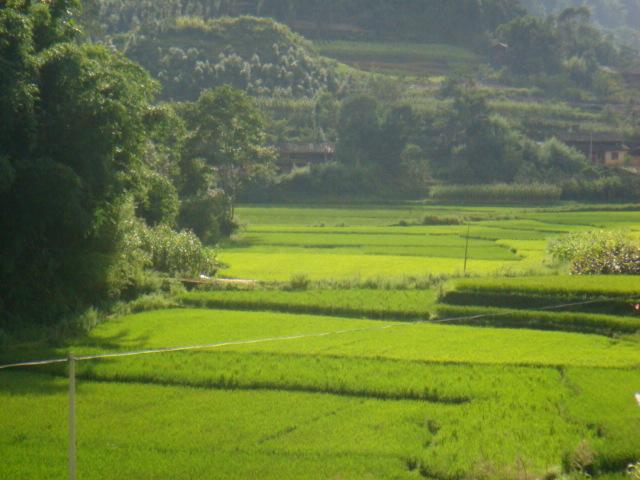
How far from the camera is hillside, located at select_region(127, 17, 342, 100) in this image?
6116cm

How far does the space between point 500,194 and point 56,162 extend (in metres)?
33.0

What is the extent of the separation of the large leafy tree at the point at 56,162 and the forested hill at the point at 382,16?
61.5m

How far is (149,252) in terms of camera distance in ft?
78.2

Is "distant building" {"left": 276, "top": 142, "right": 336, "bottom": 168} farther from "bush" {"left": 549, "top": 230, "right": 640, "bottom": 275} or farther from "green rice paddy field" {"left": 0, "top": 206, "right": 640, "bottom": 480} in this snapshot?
"bush" {"left": 549, "top": 230, "right": 640, "bottom": 275}

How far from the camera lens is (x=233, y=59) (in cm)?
6303

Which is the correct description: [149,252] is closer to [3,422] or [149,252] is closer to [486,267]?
[486,267]

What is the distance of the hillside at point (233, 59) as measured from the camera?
61.2m

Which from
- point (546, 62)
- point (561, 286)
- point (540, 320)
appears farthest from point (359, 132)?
point (540, 320)

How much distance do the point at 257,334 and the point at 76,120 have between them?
522 cm

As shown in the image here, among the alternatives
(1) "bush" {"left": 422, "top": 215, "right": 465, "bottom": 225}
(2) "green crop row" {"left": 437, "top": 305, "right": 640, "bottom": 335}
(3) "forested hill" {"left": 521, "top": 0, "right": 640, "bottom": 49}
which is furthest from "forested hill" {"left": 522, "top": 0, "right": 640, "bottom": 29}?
(2) "green crop row" {"left": 437, "top": 305, "right": 640, "bottom": 335}

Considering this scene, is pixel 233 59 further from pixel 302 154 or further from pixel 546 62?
pixel 546 62

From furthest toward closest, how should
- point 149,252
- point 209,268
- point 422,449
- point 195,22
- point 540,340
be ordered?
point 195,22 < point 209,268 < point 149,252 < point 540,340 < point 422,449

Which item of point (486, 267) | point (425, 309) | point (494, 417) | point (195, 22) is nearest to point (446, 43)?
point (195, 22)

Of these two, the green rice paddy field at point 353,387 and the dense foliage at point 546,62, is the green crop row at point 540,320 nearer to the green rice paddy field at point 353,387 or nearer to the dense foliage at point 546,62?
the green rice paddy field at point 353,387
